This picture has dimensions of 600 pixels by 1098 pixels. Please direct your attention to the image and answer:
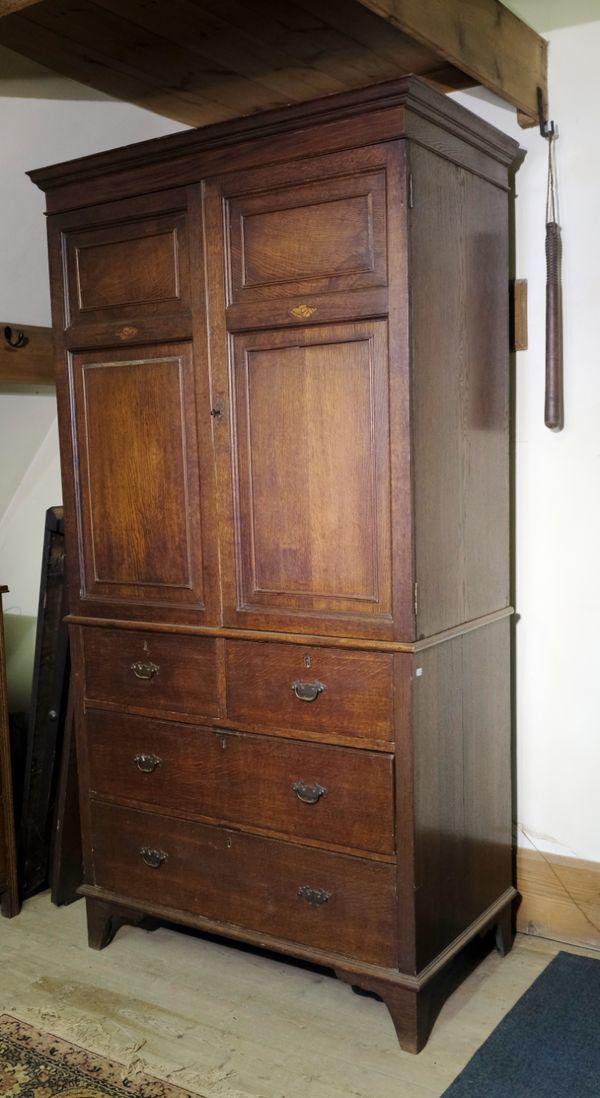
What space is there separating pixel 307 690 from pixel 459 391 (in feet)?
2.53

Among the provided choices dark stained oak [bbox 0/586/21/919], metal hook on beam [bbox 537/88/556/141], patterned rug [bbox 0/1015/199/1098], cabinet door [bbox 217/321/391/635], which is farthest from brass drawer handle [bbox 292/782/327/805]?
metal hook on beam [bbox 537/88/556/141]

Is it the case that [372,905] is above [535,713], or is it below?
below

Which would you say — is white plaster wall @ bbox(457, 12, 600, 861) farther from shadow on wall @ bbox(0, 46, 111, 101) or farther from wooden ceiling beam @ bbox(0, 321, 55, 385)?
wooden ceiling beam @ bbox(0, 321, 55, 385)

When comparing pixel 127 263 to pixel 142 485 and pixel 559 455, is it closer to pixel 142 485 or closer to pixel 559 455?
pixel 142 485

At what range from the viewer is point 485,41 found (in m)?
2.31

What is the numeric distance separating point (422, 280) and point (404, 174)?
216mm

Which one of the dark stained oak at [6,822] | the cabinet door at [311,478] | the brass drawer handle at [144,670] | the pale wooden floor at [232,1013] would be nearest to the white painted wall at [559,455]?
the pale wooden floor at [232,1013]

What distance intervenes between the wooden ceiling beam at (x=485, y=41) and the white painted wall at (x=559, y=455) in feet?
0.19

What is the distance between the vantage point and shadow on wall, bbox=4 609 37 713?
11.9 ft

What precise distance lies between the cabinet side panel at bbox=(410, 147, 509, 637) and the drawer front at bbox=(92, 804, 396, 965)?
2.04 ft

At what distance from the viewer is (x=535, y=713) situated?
107 inches

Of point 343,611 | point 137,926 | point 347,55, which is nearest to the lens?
point 343,611

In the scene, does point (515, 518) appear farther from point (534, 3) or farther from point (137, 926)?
A: point (137, 926)

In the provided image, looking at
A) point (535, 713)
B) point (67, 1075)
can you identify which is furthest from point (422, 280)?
point (67, 1075)
